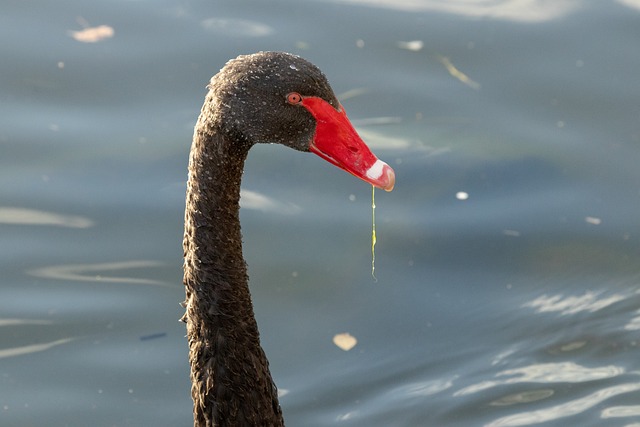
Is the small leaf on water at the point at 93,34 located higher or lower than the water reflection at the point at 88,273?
higher

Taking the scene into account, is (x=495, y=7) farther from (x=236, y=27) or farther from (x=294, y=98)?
(x=294, y=98)

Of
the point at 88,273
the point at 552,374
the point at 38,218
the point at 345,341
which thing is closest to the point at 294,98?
the point at 345,341

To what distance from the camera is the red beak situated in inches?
162

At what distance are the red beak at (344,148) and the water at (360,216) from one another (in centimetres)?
168

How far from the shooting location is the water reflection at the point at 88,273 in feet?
19.4

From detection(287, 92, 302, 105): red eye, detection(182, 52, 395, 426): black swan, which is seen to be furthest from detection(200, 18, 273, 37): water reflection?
detection(287, 92, 302, 105): red eye

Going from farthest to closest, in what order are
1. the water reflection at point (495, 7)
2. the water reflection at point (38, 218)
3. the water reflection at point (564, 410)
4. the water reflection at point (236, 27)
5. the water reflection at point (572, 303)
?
1. the water reflection at point (495, 7)
2. the water reflection at point (236, 27)
3. the water reflection at point (38, 218)
4. the water reflection at point (572, 303)
5. the water reflection at point (564, 410)

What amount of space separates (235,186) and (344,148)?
16.5 inches

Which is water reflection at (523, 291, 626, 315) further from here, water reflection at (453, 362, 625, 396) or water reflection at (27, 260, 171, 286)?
water reflection at (27, 260, 171, 286)

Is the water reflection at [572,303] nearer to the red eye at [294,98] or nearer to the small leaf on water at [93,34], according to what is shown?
the red eye at [294,98]

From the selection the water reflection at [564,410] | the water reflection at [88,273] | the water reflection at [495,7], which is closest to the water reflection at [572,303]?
the water reflection at [564,410]

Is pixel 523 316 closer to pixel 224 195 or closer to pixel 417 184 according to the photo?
pixel 417 184

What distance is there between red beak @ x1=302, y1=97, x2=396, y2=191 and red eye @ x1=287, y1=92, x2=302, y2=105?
100mm

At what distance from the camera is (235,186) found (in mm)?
4086
